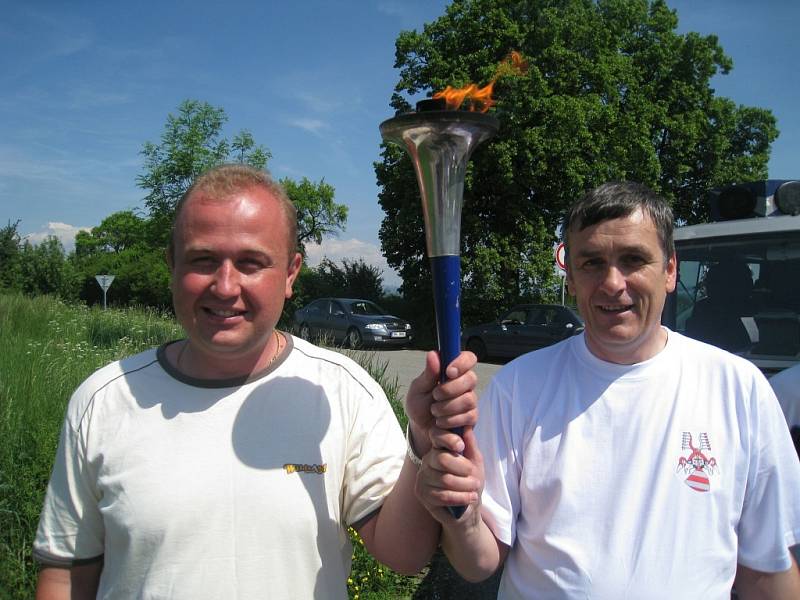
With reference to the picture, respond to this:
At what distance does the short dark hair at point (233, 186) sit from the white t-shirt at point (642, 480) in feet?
2.78

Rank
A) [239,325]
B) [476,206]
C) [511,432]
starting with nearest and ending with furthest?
[239,325]
[511,432]
[476,206]

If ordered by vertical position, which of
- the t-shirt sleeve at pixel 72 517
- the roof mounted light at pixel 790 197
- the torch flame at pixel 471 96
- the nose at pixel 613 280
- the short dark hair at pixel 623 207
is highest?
the roof mounted light at pixel 790 197

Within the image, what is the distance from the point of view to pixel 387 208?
24656 millimetres

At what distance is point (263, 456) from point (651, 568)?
42.6 inches

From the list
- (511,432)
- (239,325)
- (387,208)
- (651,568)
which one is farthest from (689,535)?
(387,208)

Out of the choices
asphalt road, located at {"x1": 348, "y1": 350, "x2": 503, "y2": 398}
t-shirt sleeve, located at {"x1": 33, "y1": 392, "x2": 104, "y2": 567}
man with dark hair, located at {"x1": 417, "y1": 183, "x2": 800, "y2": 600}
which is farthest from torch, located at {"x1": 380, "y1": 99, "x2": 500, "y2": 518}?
asphalt road, located at {"x1": 348, "y1": 350, "x2": 503, "y2": 398}

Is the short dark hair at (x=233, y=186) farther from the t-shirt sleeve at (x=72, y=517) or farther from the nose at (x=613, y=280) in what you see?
the nose at (x=613, y=280)

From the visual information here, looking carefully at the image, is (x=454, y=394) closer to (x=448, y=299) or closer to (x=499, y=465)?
(x=448, y=299)

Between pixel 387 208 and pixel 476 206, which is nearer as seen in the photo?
pixel 476 206

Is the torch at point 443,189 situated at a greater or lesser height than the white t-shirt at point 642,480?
greater

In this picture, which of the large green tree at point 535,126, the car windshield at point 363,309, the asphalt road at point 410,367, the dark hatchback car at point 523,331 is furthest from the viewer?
the car windshield at point 363,309

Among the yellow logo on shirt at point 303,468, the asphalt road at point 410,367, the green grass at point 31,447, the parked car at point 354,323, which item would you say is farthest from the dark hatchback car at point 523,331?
the yellow logo on shirt at point 303,468

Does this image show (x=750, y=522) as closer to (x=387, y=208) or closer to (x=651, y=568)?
(x=651, y=568)

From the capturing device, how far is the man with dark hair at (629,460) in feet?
5.93
